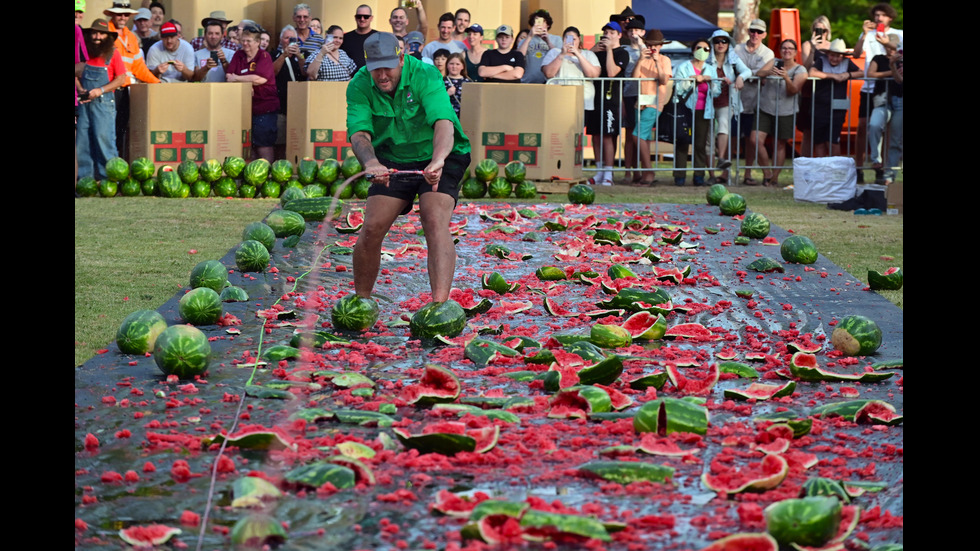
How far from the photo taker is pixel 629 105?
672 inches

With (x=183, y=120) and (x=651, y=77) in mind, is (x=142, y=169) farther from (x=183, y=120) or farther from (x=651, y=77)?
(x=651, y=77)

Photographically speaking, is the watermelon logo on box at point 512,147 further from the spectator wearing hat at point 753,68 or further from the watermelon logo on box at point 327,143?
the spectator wearing hat at point 753,68

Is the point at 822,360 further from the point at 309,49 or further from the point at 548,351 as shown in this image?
the point at 309,49

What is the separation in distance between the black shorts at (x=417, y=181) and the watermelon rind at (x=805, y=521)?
425 cm

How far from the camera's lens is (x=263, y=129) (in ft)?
53.7

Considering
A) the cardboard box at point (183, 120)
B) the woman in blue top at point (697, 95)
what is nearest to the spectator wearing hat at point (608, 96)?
the woman in blue top at point (697, 95)

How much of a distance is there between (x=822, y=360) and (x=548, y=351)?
1575 mm

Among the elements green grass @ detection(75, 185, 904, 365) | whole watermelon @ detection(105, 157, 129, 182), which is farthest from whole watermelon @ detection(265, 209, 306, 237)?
whole watermelon @ detection(105, 157, 129, 182)

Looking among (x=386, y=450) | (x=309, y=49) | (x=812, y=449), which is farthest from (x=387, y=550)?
(x=309, y=49)

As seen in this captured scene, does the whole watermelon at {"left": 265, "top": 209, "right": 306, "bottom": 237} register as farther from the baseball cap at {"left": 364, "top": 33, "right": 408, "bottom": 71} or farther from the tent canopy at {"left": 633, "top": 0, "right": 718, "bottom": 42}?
the tent canopy at {"left": 633, "top": 0, "right": 718, "bottom": 42}

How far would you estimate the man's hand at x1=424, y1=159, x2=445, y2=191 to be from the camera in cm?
718

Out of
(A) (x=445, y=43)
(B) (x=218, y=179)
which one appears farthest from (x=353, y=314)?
(A) (x=445, y=43)

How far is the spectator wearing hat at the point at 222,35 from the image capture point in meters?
17.4

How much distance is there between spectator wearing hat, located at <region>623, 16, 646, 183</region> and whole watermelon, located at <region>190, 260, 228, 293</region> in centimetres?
989
